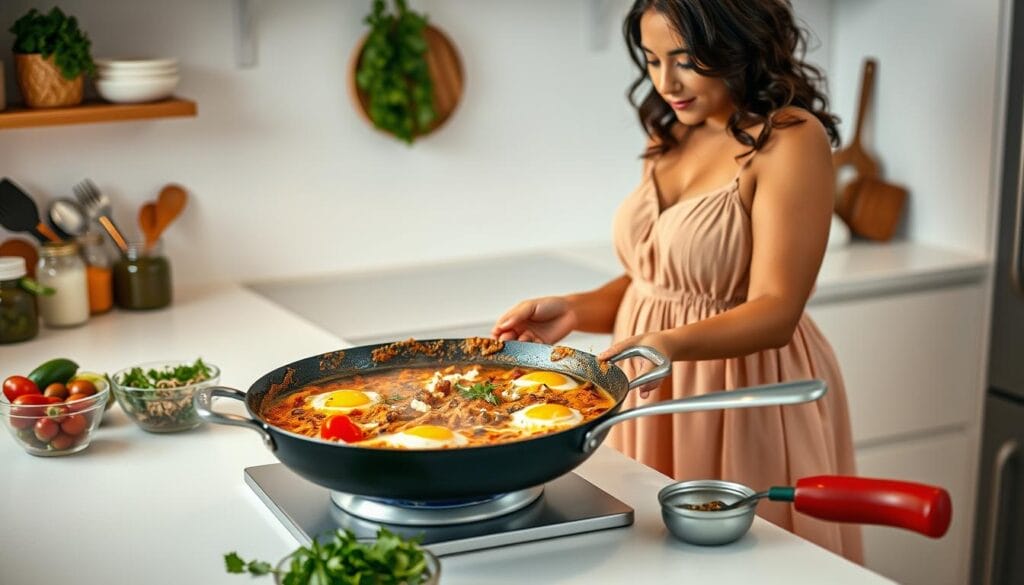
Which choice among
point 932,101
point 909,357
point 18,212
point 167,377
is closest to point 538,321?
point 167,377

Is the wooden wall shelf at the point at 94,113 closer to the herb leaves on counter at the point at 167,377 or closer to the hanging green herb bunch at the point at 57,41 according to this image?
the hanging green herb bunch at the point at 57,41

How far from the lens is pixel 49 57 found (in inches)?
104

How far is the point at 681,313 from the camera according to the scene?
7.25ft

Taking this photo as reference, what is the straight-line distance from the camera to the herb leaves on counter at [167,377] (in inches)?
76.3

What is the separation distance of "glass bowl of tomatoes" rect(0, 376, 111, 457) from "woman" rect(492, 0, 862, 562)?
62 cm

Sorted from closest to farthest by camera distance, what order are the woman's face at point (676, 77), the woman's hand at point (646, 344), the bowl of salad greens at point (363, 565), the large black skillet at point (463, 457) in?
the bowl of salad greens at point (363, 565) < the large black skillet at point (463, 457) < the woman's hand at point (646, 344) < the woman's face at point (676, 77)

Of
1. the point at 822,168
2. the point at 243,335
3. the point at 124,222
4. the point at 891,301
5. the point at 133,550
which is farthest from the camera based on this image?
the point at 891,301

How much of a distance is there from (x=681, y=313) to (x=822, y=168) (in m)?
0.36

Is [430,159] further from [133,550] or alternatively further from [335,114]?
[133,550]

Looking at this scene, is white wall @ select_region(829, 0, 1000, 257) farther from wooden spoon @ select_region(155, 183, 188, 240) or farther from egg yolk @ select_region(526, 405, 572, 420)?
egg yolk @ select_region(526, 405, 572, 420)

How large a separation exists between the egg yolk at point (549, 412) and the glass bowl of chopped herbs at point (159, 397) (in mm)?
598

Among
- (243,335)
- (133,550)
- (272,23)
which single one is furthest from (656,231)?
(272,23)

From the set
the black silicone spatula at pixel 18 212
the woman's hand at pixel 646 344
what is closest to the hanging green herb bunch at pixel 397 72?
the black silicone spatula at pixel 18 212

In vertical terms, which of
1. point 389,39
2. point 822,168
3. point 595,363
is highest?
point 389,39
